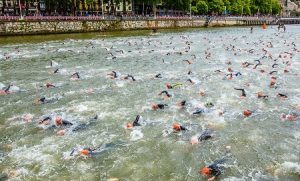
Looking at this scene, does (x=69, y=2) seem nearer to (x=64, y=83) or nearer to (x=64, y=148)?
(x=64, y=83)

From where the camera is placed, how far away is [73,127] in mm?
14680

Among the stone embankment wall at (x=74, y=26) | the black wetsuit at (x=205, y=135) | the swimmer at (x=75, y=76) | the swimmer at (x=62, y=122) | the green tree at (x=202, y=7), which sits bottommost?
the black wetsuit at (x=205, y=135)

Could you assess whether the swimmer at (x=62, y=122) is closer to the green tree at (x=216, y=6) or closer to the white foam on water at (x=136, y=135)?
the white foam on water at (x=136, y=135)

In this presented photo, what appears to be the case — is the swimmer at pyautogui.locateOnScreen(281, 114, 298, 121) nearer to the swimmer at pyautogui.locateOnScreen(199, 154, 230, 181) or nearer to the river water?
the river water

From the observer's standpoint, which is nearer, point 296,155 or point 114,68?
point 296,155

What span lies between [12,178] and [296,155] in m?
9.04

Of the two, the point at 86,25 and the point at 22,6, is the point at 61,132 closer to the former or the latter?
the point at 86,25

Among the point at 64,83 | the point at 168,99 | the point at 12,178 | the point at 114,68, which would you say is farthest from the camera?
the point at 114,68

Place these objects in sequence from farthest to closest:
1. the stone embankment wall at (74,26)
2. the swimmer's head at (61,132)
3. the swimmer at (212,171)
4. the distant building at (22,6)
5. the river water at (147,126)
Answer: the distant building at (22,6)
the stone embankment wall at (74,26)
the swimmer's head at (61,132)
the river water at (147,126)
the swimmer at (212,171)

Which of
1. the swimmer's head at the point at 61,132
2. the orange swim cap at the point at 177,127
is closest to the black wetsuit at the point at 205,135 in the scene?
the orange swim cap at the point at 177,127

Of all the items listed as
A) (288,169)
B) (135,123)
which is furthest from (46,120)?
(288,169)

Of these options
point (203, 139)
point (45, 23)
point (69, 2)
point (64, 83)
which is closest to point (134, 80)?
point (64, 83)

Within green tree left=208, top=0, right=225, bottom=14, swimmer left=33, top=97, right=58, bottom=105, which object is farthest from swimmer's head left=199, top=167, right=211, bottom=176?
green tree left=208, top=0, right=225, bottom=14

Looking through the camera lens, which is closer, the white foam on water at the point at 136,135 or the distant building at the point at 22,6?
the white foam on water at the point at 136,135
